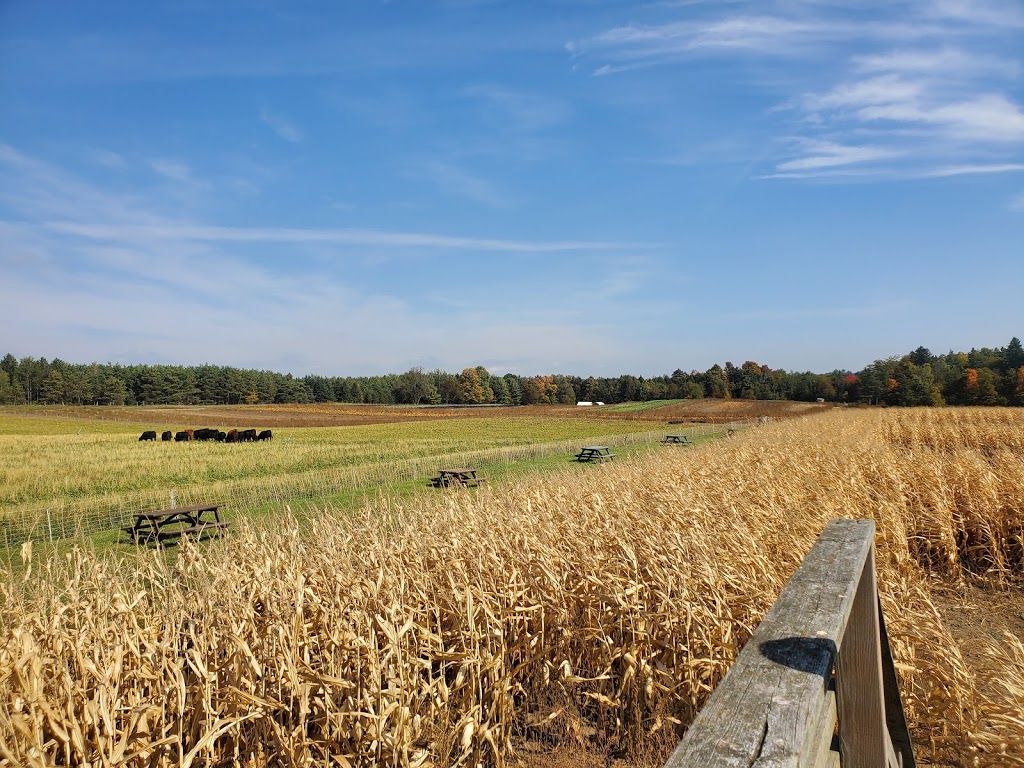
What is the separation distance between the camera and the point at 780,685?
4.35ft

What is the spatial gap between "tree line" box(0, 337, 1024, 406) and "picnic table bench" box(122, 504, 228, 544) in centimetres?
7342

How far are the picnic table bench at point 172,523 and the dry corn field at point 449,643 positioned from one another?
6.31m

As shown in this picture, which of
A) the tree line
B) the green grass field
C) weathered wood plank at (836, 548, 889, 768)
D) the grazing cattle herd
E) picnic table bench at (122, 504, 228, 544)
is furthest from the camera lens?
the tree line

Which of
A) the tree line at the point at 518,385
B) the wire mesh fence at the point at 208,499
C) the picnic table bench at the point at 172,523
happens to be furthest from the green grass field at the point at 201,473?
the tree line at the point at 518,385

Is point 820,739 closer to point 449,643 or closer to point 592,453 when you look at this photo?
point 449,643

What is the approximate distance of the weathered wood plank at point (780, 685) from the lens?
1079 millimetres

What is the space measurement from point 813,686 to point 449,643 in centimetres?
371

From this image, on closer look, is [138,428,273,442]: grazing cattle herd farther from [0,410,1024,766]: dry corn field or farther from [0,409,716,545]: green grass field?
[0,410,1024,766]: dry corn field

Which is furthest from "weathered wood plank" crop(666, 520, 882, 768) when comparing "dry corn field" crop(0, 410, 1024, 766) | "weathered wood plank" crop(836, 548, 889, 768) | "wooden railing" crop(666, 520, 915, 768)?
"dry corn field" crop(0, 410, 1024, 766)

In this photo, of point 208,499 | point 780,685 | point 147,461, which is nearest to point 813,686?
point 780,685

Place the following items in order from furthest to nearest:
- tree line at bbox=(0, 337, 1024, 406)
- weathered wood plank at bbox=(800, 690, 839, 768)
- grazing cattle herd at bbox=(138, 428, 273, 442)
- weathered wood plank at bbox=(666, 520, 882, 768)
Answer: tree line at bbox=(0, 337, 1024, 406)
grazing cattle herd at bbox=(138, 428, 273, 442)
weathered wood plank at bbox=(800, 690, 839, 768)
weathered wood plank at bbox=(666, 520, 882, 768)

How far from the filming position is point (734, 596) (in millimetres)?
4516

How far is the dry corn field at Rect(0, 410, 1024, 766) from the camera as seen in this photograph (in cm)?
303

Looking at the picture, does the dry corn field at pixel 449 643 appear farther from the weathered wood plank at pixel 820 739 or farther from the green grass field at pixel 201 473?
the green grass field at pixel 201 473
